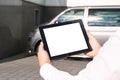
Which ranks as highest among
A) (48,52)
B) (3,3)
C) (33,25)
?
(48,52)

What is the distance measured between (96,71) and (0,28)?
10149 millimetres

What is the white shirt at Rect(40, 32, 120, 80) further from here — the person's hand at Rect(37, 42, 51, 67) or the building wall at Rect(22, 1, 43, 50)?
the building wall at Rect(22, 1, 43, 50)

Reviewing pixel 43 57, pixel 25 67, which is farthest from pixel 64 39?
pixel 25 67

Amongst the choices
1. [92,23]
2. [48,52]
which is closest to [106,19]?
[92,23]

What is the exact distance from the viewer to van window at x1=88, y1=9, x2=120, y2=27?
1111 cm

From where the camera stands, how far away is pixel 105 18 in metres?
11.1

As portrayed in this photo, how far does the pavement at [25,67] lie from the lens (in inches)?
334

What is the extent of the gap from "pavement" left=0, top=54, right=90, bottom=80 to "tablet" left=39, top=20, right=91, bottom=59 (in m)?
6.34

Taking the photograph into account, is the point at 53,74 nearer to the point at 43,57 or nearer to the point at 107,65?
the point at 43,57

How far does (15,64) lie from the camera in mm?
10312

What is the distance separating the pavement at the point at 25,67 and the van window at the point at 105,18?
49.8 inches

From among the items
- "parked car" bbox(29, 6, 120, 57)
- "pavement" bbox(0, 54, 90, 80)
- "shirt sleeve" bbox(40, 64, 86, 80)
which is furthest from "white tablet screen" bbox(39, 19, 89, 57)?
"parked car" bbox(29, 6, 120, 57)

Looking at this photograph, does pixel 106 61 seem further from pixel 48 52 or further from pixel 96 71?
pixel 48 52

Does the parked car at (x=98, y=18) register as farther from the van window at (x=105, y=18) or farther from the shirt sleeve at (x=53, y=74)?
the shirt sleeve at (x=53, y=74)
